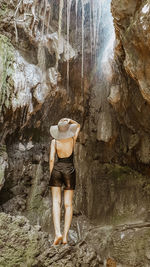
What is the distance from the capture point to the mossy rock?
6.00 metres

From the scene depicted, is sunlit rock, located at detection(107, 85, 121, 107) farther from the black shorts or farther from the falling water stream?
the black shorts

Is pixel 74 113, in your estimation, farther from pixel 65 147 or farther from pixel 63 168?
pixel 63 168

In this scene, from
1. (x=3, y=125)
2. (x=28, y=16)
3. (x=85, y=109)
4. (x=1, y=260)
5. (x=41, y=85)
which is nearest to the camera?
(x=1, y=260)

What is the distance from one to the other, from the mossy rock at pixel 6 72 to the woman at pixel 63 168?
8.81 feet

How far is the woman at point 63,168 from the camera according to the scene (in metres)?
3.57

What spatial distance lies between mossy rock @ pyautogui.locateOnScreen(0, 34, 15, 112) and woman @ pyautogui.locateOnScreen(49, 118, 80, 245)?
8.81 ft

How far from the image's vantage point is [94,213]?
8062mm

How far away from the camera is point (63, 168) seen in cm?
365

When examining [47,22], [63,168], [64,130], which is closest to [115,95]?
[47,22]

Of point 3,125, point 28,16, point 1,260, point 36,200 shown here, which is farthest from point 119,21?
point 36,200

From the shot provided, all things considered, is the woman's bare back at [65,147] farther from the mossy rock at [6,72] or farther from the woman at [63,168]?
the mossy rock at [6,72]

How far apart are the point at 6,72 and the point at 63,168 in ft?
11.6

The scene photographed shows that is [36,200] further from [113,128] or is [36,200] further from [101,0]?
[101,0]

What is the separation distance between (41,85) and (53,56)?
1.12 metres
